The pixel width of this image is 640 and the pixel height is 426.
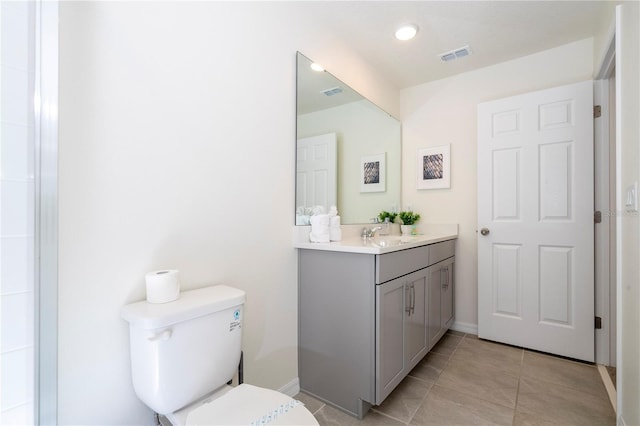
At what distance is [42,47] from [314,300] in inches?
60.8

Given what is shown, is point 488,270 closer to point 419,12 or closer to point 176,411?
point 419,12

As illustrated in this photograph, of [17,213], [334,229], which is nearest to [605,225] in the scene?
[334,229]

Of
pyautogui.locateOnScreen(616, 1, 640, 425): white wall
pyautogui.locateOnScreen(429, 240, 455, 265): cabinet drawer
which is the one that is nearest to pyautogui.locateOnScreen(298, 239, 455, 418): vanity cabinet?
pyautogui.locateOnScreen(429, 240, 455, 265): cabinet drawer

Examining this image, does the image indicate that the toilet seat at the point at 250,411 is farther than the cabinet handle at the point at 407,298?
No

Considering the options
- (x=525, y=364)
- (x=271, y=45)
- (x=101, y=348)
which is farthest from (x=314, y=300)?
(x=525, y=364)

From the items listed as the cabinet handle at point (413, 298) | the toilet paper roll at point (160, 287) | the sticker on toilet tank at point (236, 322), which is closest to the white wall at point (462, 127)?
the cabinet handle at point (413, 298)

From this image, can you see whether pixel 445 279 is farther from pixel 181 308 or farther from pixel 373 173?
pixel 181 308

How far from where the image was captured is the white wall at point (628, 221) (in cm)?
114

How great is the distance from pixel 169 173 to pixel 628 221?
1.93 m

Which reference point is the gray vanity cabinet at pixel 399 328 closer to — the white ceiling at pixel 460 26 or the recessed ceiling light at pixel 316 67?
the recessed ceiling light at pixel 316 67

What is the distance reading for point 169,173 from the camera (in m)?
1.20

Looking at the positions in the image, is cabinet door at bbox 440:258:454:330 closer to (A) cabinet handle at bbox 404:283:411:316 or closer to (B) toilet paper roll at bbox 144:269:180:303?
(A) cabinet handle at bbox 404:283:411:316

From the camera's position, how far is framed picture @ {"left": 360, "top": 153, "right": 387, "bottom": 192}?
8.25 feet

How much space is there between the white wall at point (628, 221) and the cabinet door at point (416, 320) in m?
0.92
